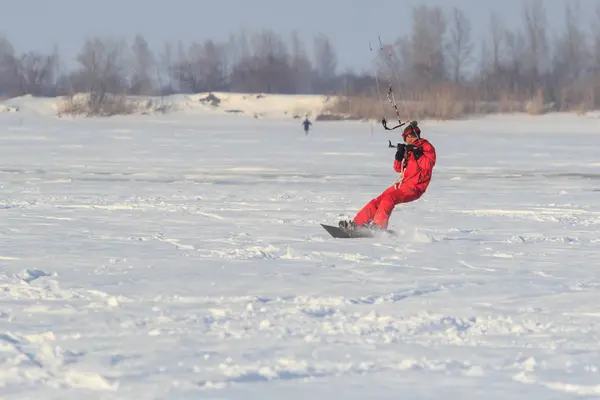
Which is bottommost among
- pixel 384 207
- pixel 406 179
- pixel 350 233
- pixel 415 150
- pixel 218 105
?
pixel 350 233

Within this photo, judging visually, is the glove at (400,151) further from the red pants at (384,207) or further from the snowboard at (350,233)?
the snowboard at (350,233)

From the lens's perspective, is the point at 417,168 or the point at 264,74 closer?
the point at 417,168

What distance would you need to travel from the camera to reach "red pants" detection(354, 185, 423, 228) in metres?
11.2

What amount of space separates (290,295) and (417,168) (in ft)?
13.5

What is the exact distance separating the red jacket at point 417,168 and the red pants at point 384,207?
0.19ft

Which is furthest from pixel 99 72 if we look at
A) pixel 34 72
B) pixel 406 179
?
pixel 406 179

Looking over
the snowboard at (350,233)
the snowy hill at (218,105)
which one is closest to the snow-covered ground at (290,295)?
the snowboard at (350,233)

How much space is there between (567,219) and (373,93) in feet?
205

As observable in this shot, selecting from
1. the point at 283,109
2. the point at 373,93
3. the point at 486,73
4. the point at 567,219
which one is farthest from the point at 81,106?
the point at 567,219

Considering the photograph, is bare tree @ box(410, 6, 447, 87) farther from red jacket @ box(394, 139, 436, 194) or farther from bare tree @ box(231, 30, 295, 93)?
red jacket @ box(394, 139, 436, 194)

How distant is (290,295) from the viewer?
7.53 meters

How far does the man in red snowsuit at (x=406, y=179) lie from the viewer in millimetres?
11203

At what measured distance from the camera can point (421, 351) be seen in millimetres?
5816

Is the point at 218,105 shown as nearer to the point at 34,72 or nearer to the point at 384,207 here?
the point at 34,72
